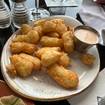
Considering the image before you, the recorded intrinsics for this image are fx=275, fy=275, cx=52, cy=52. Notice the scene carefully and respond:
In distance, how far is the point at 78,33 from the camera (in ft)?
2.23

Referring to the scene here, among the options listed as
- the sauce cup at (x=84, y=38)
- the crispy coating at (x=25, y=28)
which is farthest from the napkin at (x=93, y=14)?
the crispy coating at (x=25, y=28)

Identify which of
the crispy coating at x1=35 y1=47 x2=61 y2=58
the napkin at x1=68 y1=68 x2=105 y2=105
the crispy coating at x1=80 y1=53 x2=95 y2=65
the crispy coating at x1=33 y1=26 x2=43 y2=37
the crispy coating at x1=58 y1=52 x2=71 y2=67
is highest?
the crispy coating at x1=33 y1=26 x2=43 y2=37

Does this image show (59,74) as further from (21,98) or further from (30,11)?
(30,11)

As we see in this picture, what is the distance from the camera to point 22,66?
0.60 m

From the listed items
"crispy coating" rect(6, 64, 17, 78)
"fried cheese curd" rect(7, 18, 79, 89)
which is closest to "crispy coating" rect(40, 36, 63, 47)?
"fried cheese curd" rect(7, 18, 79, 89)

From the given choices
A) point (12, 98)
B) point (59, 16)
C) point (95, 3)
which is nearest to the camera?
point (12, 98)

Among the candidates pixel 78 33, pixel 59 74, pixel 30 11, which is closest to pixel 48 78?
pixel 59 74

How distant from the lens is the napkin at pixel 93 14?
2.61 feet

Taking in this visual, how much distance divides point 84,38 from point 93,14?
0.19 metres

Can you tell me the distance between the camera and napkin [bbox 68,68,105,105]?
0.60 m

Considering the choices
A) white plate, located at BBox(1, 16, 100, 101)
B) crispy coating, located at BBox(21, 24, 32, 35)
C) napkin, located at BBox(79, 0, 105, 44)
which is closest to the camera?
white plate, located at BBox(1, 16, 100, 101)

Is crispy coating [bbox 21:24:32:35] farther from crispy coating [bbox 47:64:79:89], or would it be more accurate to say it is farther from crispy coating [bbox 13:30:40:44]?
crispy coating [bbox 47:64:79:89]

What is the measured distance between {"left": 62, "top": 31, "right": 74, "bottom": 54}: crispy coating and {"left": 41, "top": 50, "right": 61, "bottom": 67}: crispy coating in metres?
0.05

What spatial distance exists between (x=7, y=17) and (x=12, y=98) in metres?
0.28
